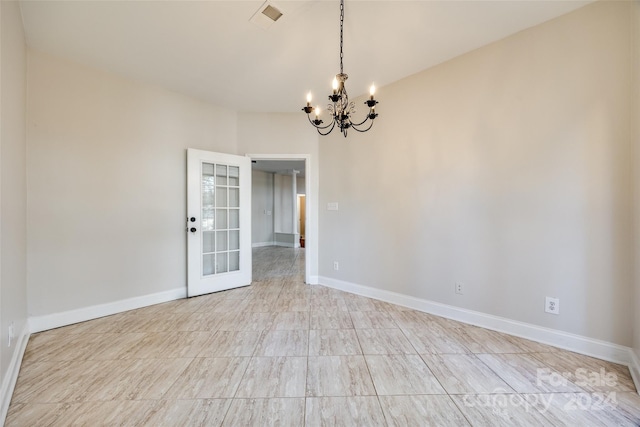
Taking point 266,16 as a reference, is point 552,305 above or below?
below

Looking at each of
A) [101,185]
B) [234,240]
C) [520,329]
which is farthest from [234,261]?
[520,329]

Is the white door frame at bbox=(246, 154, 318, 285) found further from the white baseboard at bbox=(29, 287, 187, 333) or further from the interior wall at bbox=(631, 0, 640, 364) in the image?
the interior wall at bbox=(631, 0, 640, 364)

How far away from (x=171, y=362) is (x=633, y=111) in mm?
3808

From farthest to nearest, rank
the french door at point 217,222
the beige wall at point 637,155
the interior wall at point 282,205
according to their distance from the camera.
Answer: the interior wall at point 282,205, the french door at point 217,222, the beige wall at point 637,155

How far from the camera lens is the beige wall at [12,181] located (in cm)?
160

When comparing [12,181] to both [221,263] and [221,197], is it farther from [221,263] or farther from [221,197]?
[221,263]

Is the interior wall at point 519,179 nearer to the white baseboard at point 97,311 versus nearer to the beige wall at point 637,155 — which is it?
the beige wall at point 637,155

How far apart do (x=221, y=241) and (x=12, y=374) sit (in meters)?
2.26

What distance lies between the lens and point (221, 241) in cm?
377

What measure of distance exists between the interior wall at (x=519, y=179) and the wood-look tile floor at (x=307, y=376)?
0.45 m

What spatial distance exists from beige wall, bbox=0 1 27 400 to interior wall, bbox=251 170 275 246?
19.4ft

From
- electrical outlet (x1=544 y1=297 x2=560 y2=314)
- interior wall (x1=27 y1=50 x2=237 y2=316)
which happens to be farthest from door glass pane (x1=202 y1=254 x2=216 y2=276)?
electrical outlet (x1=544 y1=297 x2=560 y2=314)

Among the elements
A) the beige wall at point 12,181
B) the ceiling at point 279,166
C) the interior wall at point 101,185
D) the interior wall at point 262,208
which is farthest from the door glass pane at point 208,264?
the interior wall at point 262,208

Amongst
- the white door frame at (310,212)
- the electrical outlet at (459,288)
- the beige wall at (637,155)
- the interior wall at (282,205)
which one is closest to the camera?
the beige wall at (637,155)
